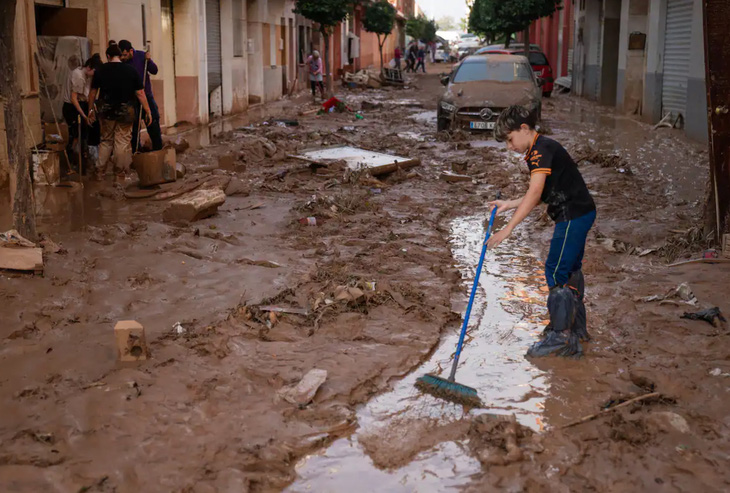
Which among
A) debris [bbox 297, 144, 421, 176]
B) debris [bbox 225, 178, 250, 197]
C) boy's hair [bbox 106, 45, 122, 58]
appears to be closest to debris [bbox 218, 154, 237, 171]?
debris [bbox 297, 144, 421, 176]

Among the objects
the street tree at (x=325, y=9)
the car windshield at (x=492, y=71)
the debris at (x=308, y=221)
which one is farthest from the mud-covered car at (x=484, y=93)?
the street tree at (x=325, y=9)

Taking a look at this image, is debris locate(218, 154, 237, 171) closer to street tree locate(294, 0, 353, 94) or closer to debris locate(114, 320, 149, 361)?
debris locate(114, 320, 149, 361)

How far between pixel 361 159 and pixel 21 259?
22.4ft

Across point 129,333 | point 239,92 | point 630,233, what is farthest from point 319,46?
point 129,333

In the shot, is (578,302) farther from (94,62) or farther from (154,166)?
(94,62)

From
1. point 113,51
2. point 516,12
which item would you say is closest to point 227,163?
point 113,51

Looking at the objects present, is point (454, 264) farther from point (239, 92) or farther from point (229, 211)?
point (239, 92)

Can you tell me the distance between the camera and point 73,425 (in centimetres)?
386

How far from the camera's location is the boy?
15.5 ft

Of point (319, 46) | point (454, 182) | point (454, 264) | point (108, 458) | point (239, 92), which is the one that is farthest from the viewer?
point (319, 46)

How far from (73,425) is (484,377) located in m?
2.31

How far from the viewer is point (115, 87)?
9.95 m

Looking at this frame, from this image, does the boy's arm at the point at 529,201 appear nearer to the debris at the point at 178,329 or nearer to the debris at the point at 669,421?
the debris at the point at 669,421

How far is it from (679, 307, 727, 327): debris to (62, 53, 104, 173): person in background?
799cm
